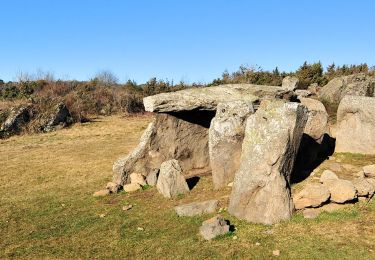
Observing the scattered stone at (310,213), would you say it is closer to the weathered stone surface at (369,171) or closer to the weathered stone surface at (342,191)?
the weathered stone surface at (342,191)

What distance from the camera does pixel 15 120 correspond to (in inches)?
1201

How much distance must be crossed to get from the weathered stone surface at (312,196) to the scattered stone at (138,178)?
574 centimetres

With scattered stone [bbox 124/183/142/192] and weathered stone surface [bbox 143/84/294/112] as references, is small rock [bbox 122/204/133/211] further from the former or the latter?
weathered stone surface [bbox 143/84/294/112]

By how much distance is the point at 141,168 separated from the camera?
1510 centimetres

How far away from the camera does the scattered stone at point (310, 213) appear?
994cm

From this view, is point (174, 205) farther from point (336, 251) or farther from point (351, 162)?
point (351, 162)

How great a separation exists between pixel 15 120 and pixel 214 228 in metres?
24.9

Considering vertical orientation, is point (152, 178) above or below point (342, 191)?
below

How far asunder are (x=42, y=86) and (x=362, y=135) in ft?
128

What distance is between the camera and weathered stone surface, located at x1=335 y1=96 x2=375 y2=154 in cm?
1380

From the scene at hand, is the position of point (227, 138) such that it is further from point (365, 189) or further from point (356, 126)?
point (356, 126)

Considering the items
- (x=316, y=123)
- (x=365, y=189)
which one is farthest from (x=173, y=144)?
(x=365, y=189)

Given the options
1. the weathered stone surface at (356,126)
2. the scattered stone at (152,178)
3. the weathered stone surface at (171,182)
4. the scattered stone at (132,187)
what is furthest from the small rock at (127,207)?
the weathered stone surface at (356,126)

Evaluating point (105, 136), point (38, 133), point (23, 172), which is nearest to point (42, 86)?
point (38, 133)
